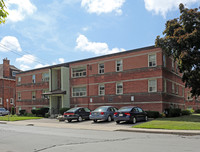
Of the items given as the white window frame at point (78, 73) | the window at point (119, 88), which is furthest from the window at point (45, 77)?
the window at point (119, 88)

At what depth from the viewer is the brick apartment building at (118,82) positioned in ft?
89.4

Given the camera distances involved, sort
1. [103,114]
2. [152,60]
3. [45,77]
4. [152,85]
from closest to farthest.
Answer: [103,114]
[152,85]
[152,60]
[45,77]

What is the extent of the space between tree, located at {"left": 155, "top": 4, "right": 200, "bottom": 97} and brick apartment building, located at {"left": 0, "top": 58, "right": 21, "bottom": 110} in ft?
133

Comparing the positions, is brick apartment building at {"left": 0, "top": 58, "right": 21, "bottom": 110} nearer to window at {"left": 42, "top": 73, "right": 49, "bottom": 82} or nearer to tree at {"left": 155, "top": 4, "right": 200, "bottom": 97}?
window at {"left": 42, "top": 73, "right": 49, "bottom": 82}

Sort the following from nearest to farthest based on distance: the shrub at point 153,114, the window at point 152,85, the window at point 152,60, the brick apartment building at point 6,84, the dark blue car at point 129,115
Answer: the dark blue car at point 129,115 → the shrub at point 153,114 → the window at point 152,85 → the window at point 152,60 → the brick apartment building at point 6,84

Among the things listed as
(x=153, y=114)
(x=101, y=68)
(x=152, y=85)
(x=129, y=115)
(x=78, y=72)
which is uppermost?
(x=101, y=68)

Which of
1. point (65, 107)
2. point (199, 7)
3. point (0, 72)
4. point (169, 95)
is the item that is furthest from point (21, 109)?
point (199, 7)

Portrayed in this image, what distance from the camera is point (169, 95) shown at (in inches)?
1148

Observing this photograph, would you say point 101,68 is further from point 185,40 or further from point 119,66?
point 185,40

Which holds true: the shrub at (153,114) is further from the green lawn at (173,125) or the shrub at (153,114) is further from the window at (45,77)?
the window at (45,77)

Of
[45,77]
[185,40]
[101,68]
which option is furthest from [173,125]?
[45,77]

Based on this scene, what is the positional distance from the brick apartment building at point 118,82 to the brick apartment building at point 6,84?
17.4m

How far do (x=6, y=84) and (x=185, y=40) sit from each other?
147 ft

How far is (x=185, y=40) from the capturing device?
72.2 ft
